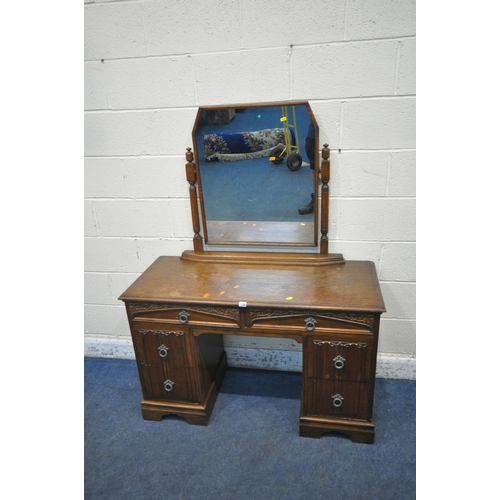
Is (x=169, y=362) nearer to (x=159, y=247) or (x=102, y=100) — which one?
(x=159, y=247)

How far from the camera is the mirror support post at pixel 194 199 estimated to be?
1.86 m

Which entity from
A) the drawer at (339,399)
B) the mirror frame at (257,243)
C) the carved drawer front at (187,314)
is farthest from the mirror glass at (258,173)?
the drawer at (339,399)

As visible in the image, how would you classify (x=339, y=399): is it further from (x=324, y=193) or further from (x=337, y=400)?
(x=324, y=193)

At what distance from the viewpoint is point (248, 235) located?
77.2 inches

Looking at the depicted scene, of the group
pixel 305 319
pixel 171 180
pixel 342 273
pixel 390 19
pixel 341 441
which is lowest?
pixel 341 441

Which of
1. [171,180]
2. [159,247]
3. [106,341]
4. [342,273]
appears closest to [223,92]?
[171,180]

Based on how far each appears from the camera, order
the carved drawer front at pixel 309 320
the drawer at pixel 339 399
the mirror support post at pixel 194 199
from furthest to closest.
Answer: the mirror support post at pixel 194 199 → the drawer at pixel 339 399 → the carved drawer front at pixel 309 320

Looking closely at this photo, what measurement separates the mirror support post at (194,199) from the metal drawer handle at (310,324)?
2.36 ft

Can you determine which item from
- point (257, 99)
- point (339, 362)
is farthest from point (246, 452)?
point (257, 99)

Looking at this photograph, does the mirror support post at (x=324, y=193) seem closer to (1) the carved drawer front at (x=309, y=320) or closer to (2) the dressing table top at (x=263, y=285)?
(2) the dressing table top at (x=263, y=285)

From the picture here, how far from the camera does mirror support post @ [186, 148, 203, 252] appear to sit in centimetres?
186

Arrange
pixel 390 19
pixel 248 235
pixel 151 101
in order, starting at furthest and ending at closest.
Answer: pixel 248 235
pixel 151 101
pixel 390 19

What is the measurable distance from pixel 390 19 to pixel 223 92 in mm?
751

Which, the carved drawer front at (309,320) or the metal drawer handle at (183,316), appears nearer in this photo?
the carved drawer front at (309,320)
